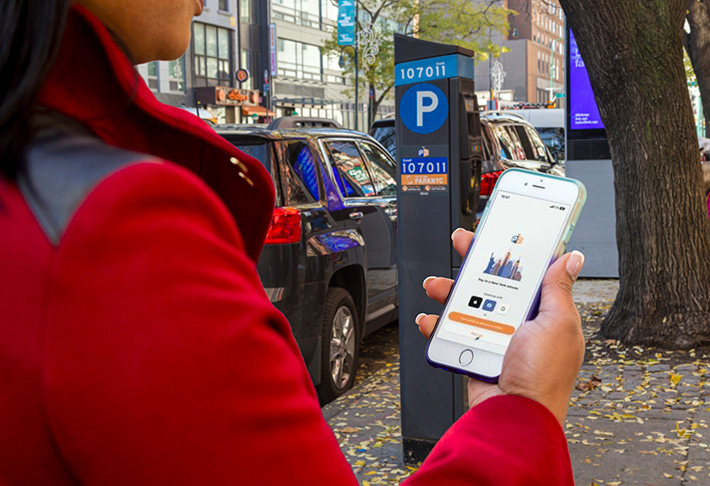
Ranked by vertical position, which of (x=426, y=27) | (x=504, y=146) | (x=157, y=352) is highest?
(x=426, y=27)

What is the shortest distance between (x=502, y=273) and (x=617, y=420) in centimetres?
404

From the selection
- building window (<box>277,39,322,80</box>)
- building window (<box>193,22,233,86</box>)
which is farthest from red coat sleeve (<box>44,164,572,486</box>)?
building window (<box>277,39,322,80</box>)

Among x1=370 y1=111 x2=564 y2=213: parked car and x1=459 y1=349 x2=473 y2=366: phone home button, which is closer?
x1=459 y1=349 x2=473 y2=366: phone home button

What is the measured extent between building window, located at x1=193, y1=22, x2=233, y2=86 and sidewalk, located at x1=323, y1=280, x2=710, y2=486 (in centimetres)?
3446

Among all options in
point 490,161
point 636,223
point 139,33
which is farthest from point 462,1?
point 139,33

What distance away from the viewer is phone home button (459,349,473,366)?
147cm

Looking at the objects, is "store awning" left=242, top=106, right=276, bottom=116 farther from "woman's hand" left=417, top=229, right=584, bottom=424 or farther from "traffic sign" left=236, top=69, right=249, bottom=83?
"woman's hand" left=417, top=229, right=584, bottom=424

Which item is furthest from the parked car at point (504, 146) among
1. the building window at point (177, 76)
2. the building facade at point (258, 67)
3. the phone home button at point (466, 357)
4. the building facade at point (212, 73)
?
the building window at point (177, 76)

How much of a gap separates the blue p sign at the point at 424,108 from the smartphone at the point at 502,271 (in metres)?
2.68

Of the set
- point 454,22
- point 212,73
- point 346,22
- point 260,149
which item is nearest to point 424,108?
point 260,149

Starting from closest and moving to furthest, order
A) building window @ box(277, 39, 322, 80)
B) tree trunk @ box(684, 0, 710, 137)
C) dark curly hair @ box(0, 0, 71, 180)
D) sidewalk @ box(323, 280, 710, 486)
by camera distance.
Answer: dark curly hair @ box(0, 0, 71, 180) → sidewalk @ box(323, 280, 710, 486) → tree trunk @ box(684, 0, 710, 137) → building window @ box(277, 39, 322, 80)

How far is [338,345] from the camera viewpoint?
20.4 ft

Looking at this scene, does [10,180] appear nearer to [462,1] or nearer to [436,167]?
[436,167]

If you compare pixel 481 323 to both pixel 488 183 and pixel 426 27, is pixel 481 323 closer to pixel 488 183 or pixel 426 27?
pixel 488 183
